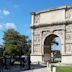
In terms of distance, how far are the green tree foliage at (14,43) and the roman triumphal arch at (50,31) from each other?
17.6 feet

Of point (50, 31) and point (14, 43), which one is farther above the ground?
point (50, 31)

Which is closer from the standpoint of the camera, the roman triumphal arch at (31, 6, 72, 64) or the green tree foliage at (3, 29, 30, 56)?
the roman triumphal arch at (31, 6, 72, 64)

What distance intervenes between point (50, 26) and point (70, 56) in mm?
5479

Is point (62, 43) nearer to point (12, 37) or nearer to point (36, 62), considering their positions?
point (36, 62)

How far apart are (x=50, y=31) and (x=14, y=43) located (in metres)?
9.36

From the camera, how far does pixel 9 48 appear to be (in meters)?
42.0

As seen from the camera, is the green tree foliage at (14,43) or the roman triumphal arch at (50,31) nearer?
the roman triumphal arch at (50,31)

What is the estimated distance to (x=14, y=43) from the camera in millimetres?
43938

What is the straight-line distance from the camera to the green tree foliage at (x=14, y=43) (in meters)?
42.5

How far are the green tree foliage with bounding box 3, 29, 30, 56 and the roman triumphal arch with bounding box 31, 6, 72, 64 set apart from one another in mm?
5371

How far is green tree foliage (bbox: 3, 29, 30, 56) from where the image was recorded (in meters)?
42.5

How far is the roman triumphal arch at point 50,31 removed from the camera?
35094mm

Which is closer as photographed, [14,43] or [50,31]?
[50,31]

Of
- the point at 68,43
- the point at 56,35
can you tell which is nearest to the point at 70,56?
the point at 68,43
